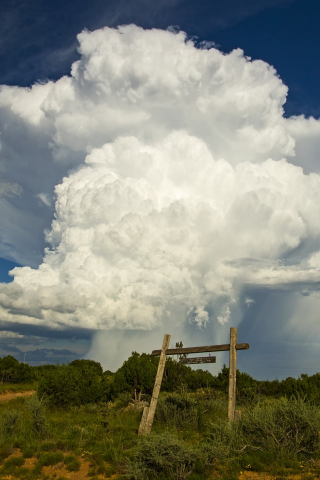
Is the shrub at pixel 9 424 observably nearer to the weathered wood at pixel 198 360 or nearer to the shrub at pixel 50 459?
the shrub at pixel 50 459

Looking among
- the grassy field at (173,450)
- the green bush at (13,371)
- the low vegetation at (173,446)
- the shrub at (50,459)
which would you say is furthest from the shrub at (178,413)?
the green bush at (13,371)

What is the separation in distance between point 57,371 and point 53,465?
463 inches

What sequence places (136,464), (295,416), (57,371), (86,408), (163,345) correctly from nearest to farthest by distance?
(136,464), (295,416), (163,345), (86,408), (57,371)

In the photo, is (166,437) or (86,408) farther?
(86,408)

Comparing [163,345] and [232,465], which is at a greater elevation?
[163,345]

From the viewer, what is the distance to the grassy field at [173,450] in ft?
23.9

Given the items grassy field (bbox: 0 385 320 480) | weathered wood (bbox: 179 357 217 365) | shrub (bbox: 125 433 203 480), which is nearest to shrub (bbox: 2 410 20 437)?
grassy field (bbox: 0 385 320 480)

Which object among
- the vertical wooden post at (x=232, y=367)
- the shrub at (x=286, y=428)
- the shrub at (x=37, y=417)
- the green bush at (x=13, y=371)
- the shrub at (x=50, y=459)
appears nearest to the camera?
the shrub at (x=50, y=459)

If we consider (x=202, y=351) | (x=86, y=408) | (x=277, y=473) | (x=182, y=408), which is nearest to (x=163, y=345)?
(x=202, y=351)

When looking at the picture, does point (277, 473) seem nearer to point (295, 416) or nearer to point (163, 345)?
point (295, 416)

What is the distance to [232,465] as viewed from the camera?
7766mm

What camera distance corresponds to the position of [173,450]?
7438 millimetres

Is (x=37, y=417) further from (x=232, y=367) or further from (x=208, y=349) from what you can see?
(x=232, y=367)

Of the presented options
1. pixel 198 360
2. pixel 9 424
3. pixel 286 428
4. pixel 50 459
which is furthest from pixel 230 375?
pixel 9 424
